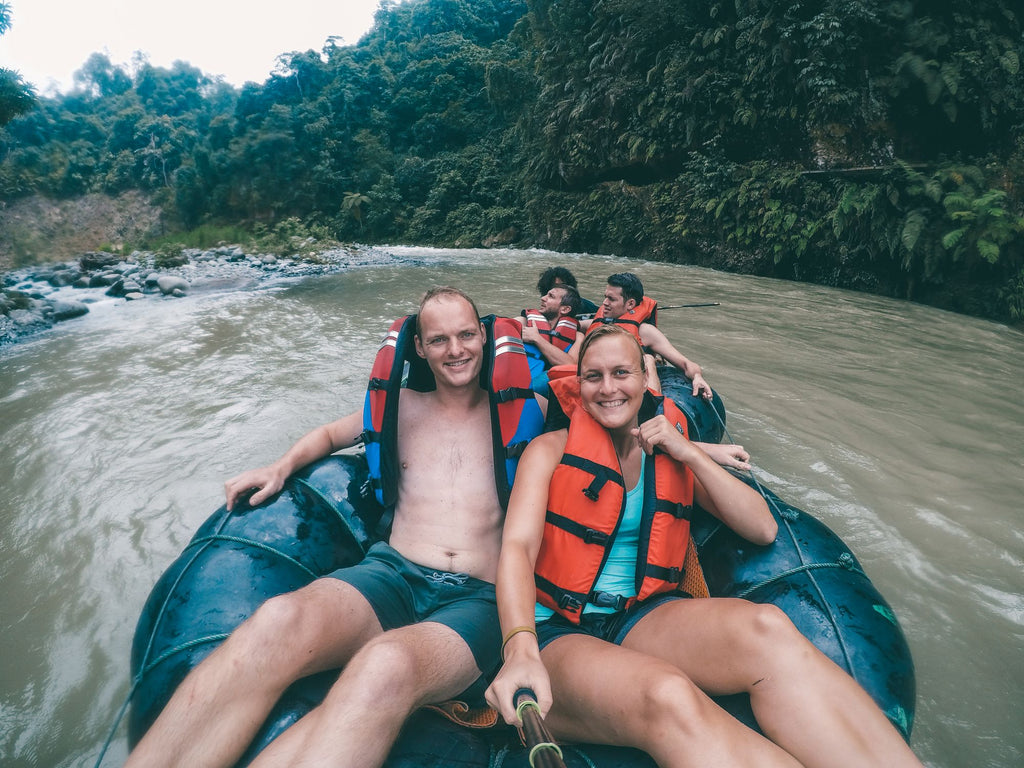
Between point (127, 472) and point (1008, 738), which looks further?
point (127, 472)

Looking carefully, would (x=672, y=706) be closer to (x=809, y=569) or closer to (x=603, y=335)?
(x=809, y=569)

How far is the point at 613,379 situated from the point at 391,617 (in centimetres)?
106

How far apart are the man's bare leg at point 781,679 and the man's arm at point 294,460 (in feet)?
4.88

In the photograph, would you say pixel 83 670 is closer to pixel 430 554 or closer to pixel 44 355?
pixel 430 554

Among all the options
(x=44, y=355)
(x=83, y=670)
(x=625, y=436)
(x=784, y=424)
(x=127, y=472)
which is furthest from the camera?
(x=44, y=355)

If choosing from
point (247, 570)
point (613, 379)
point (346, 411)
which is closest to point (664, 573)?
point (613, 379)

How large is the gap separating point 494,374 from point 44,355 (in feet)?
25.1

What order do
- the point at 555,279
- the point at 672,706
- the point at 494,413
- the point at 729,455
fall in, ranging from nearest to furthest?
1. the point at 672,706
2. the point at 729,455
3. the point at 494,413
4. the point at 555,279

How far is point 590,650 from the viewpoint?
4.76ft

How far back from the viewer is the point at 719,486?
1731 millimetres

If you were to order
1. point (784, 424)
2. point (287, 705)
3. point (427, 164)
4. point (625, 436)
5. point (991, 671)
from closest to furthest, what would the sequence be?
point (287, 705) → point (625, 436) → point (991, 671) → point (784, 424) → point (427, 164)

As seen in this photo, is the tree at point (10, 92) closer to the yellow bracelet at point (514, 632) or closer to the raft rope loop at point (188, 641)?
the raft rope loop at point (188, 641)

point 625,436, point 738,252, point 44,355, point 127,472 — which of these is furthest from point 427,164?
point 625,436

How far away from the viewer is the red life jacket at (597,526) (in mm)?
1670
